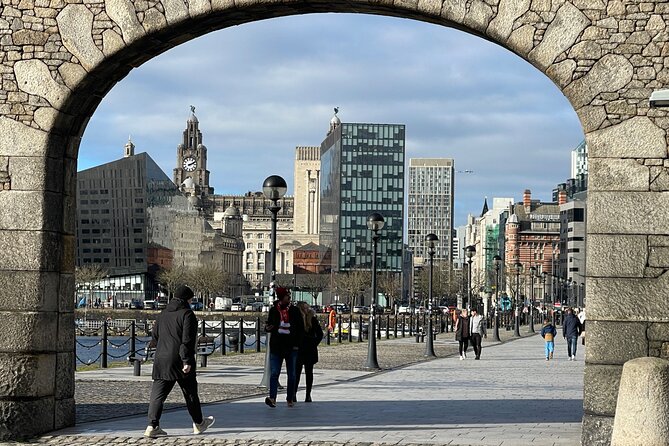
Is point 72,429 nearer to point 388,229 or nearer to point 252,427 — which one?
point 252,427

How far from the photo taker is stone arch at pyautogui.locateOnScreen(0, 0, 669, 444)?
12.8m

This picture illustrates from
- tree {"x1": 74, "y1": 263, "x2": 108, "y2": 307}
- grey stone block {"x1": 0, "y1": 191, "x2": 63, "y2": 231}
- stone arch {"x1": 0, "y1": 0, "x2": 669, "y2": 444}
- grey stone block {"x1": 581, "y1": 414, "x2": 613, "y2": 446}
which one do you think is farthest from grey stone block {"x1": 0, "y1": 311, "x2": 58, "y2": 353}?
tree {"x1": 74, "y1": 263, "x2": 108, "y2": 307}

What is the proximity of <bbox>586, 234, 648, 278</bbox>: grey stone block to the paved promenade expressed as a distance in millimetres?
2000

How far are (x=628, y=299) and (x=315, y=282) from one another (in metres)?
154

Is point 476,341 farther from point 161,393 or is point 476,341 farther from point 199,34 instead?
point 161,393

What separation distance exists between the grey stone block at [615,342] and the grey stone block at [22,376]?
631 cm

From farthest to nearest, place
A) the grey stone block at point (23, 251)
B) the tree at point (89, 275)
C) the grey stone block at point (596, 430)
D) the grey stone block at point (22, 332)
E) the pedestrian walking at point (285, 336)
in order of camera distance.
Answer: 1. the tree at point (89, 275)
2. the pedestrian walking at point (285, 336)
3. the grey stone block at point (23, 251)
4. the grey stone block at point (22, 332)
5. the grey stone block at point (596, 430)

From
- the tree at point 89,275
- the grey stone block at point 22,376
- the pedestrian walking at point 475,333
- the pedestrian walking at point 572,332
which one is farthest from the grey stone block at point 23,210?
the tree at point 89,275

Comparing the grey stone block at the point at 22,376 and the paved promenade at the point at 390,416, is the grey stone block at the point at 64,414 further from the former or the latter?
the grey stone block at the point at 22,376

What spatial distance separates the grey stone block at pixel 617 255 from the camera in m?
12.9

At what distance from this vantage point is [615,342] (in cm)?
1281

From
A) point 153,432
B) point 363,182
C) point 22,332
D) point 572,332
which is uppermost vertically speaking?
point 363,182

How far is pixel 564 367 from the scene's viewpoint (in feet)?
104

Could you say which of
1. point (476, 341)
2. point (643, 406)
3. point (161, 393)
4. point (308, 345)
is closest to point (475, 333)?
point (476, 341)
